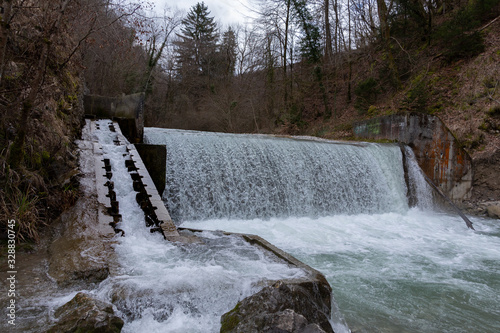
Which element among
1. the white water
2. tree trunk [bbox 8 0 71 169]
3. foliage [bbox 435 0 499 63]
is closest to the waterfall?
the white water

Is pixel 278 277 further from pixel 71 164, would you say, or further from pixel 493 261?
pixel 493 261

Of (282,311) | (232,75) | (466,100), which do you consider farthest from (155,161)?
(232,75)

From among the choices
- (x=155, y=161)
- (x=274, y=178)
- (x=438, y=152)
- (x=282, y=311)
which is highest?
(x=438, y=152)

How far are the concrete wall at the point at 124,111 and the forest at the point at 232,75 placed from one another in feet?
3.06

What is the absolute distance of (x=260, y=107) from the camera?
78.6ft

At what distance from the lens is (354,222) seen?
26.0ft

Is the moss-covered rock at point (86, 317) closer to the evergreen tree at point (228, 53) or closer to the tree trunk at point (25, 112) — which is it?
the tree trunk at point (25, 112)

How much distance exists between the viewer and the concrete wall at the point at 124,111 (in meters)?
8.16

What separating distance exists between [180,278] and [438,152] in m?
10.6

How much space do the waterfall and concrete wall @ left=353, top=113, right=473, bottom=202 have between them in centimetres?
107

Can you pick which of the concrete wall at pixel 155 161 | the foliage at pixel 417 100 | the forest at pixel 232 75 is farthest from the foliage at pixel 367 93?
the concrete wall at pixel 155 161

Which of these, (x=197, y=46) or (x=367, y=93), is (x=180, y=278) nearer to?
(x=367, y=93)

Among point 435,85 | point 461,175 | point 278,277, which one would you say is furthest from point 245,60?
point 278,277

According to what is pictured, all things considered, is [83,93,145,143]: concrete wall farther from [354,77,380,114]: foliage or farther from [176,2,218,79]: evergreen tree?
[176,2,218,79]: evergreen tree
